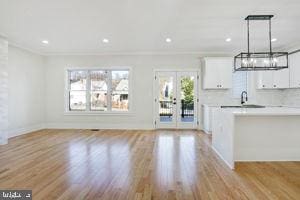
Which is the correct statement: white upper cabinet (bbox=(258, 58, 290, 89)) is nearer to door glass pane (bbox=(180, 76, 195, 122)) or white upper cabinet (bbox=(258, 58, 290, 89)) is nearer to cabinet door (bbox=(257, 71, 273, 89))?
cabinet door (bbox=(257, 71, 273, 89))

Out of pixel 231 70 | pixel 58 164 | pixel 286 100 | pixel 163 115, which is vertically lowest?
pixel 58 164

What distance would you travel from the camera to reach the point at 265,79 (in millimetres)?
7270

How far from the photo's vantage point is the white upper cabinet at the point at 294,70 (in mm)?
6136

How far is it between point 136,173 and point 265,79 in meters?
5.86

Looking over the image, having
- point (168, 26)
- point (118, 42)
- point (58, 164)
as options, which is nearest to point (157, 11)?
point (168, 26)

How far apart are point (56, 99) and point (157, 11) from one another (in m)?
5.70

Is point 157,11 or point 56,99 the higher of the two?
point 157,11

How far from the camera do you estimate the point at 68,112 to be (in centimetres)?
809

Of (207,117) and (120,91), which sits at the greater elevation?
(120,91)

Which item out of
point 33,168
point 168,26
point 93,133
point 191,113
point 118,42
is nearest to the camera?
point 33,168

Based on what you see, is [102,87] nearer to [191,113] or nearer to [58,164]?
[191,113]

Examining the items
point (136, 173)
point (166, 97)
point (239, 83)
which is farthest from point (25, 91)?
point (239, 83)

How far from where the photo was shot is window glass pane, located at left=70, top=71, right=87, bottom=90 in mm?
8227

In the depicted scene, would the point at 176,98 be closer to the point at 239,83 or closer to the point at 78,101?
the point at 239,83
